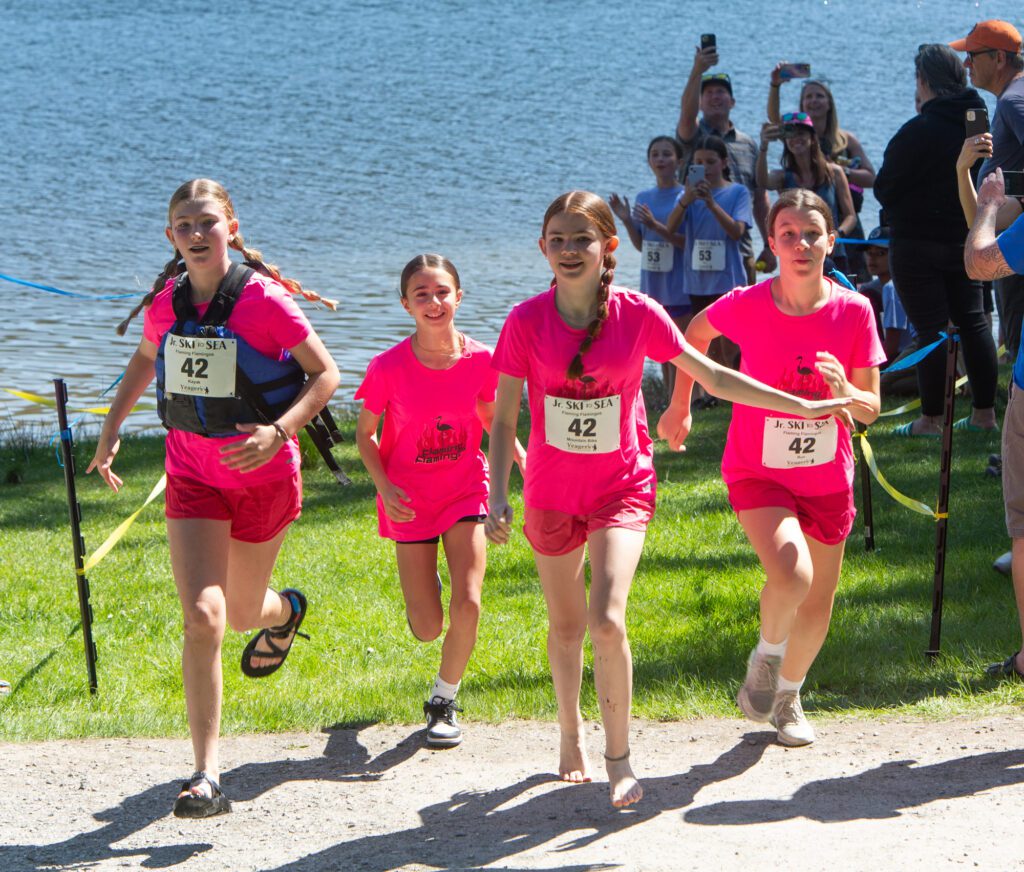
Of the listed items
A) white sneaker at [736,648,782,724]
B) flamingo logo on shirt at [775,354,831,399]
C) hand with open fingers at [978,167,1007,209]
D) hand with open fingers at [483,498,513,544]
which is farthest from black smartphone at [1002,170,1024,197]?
hand with open fingers at [483,498,513,544]

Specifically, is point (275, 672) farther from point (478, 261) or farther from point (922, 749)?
point (478, 261)

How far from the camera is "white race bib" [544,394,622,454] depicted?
4.68 m

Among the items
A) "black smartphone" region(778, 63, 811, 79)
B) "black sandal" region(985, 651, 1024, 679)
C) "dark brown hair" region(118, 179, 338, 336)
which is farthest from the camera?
"black smartphone" region(778, 63, 811, 79)

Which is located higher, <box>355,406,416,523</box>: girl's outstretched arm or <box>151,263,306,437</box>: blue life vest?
<box>151,263,306,437</box>: blue life vest

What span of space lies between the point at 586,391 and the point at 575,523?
0.43m

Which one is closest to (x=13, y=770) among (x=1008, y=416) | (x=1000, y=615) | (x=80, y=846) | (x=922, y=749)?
(x=80, y=846)

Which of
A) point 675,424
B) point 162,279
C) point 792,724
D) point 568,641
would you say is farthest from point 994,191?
point 162,279

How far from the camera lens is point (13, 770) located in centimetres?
526

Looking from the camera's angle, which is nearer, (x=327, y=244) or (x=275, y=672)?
(x=275, y=672)

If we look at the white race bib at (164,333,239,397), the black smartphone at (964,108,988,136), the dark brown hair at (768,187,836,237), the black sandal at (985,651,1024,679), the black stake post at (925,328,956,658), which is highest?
the black smartphone at (964,108,988,136)

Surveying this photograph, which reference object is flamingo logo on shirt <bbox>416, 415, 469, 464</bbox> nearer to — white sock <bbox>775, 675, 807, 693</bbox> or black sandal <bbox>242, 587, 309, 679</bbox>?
black sandal <bbox>242, 587, 309, 679</bbox>

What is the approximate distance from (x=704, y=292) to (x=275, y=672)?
5347 mm

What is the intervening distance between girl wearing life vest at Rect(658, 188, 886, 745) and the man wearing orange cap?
2329mm

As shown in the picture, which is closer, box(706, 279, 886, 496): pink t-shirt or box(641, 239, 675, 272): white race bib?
box(706, 279, 886, 496): pink t-shirt
